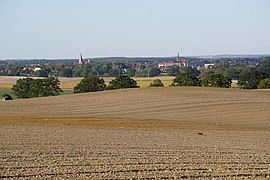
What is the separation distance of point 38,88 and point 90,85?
30.8ft

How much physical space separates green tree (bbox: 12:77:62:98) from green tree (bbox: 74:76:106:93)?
13.7 feet

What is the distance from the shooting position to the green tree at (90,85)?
289ft

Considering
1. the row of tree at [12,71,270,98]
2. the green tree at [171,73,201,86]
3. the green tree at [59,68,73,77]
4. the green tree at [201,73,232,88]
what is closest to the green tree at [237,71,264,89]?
the row of tree at [12,71,270,98]

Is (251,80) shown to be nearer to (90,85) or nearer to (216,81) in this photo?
(216,81)

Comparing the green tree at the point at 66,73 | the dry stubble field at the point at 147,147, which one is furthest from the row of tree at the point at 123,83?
the green tree at the point at 66,73

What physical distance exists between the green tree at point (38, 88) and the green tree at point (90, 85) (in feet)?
13.7

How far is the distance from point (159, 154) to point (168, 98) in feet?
123

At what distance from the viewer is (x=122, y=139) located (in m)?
24.9

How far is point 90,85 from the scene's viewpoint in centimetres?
8888

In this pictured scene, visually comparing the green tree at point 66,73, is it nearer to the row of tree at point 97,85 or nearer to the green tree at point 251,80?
the row of tree at point 97,85

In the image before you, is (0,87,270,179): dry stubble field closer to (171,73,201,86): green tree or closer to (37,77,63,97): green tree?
(171,73,201,86): green tree

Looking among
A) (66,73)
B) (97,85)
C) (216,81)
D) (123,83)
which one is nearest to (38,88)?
(97,85)

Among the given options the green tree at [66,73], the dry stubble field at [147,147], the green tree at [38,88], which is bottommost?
the green tree at [66,73]

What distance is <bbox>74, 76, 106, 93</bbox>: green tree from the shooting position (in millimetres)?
88125
